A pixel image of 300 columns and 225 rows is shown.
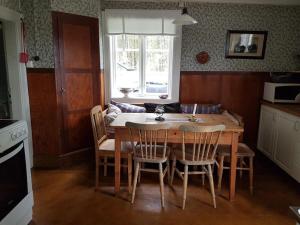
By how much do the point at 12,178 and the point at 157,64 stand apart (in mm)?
2815

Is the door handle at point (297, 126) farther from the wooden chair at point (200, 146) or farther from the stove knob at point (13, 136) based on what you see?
the stove knob at point (13, 136)

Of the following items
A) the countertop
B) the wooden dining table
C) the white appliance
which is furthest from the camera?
the countertop

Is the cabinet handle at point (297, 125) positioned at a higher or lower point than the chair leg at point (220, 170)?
higher

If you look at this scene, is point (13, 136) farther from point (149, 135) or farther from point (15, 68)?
point (15, 68)

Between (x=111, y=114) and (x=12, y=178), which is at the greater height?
(x=111, y=114)

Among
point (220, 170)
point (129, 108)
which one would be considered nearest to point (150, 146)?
point (220, 170)

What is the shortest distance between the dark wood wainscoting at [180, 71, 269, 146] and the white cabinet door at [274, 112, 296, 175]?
0.80 meters

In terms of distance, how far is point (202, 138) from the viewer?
2.47 metres

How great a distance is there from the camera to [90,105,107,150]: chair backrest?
281 centimetres

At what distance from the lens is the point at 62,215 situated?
7.82ft

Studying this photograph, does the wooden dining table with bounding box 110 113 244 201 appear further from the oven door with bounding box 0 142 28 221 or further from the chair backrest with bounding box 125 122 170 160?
the oven door with bounding box 0 142 28 221

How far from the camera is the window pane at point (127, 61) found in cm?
404

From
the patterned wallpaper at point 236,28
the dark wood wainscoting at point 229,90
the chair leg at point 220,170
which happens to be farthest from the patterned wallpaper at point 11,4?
the chair leg at point 220,170

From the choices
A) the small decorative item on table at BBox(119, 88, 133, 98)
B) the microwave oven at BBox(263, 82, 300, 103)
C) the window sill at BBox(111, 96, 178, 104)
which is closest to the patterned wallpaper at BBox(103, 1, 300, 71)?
the microwave oven at BBox(263, 82, 300, 103)
